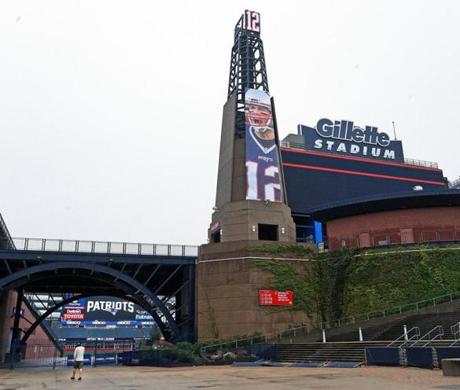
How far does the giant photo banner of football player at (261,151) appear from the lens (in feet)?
152

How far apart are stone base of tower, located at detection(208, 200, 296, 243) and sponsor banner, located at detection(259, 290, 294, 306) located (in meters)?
6.02

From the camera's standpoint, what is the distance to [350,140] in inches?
2896

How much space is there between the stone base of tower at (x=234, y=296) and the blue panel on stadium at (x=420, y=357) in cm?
1761

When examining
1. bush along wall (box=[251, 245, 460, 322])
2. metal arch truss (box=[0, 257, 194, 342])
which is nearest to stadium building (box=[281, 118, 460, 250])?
bush along wall (box=[251, 245, 460, 322])

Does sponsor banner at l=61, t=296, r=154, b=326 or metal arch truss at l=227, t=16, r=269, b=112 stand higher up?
metal arch truss at l=227, t=16, r=269, b=112

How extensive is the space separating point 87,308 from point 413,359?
11144 centimetres

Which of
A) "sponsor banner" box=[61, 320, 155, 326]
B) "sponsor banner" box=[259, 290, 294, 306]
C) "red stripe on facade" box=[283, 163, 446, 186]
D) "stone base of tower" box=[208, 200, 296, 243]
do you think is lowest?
"sponsor banner" box=[259, 290, 294, 306]

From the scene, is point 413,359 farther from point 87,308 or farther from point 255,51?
point 87,308

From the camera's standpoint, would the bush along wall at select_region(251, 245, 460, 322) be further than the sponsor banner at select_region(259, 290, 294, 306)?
No

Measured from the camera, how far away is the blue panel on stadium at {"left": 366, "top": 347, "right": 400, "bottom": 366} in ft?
73.8

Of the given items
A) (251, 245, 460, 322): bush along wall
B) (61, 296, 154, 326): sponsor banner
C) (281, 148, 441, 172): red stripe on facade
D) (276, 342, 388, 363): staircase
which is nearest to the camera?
(276, 342, 388, 363): staircase

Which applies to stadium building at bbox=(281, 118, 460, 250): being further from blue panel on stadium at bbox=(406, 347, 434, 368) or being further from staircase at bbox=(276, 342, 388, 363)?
blue panel on stadium at bbox=(406, 347, 434, 368)

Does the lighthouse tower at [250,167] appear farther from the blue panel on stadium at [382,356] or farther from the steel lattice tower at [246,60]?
the blue panel on stadium at [382,356]

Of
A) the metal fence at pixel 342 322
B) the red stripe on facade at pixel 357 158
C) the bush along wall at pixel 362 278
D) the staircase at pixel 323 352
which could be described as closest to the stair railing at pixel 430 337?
the staircase at pixel 323 352
